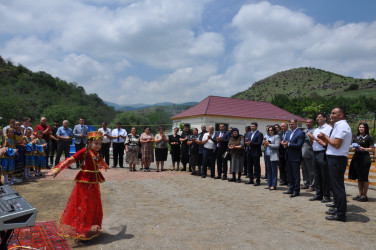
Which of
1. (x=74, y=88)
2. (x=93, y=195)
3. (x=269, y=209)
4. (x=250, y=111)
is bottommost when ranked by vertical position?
(x=269, y=209)

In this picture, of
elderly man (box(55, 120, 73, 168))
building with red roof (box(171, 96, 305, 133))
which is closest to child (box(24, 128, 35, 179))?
elderly man (box(55, 120, 73, 168))

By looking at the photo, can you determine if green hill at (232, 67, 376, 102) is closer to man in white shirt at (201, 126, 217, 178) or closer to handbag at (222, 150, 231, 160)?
man in white shirt at (201, 126, 217, 178)

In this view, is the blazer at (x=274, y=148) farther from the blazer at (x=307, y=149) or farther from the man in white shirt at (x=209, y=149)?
the man in white shirt at (x=209, y=149)

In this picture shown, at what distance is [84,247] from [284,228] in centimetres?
317

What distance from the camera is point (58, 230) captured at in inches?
164

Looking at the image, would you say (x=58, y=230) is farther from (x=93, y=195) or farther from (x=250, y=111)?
(x=250, y=111)

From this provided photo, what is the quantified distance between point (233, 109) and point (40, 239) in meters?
27.1

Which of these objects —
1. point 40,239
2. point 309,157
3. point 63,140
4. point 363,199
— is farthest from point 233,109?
point 40,239

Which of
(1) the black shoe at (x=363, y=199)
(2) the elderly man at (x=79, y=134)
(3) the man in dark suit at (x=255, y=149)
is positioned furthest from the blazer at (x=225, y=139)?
(2) the elderly man at (x=79, y=134)

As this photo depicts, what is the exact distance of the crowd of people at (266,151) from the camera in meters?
5.07

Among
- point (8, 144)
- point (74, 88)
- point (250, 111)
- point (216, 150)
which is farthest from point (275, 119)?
point (74, 88)

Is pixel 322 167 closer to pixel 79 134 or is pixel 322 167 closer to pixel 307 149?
pixel 307 149

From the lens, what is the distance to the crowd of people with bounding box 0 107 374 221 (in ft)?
16.6

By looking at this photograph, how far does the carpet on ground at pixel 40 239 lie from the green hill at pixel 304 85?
77.3m
